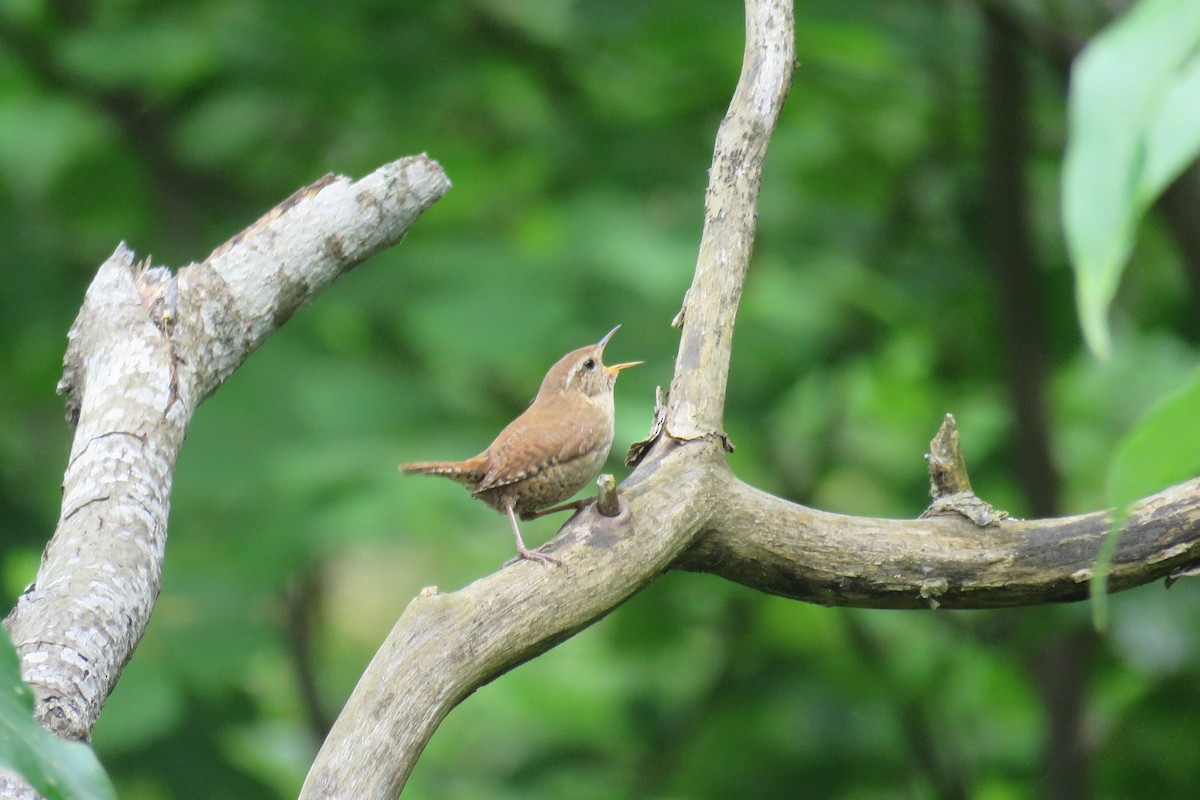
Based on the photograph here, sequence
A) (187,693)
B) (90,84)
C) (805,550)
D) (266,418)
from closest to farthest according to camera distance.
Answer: (805,550) → (266,418) → (187,693) → (90,84)

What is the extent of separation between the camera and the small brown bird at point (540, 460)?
2846 mm

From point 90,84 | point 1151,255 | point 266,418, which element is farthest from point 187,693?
point 1151,255

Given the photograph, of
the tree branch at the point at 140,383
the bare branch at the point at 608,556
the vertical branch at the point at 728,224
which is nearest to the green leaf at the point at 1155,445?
the bare branch at the point at 608,556

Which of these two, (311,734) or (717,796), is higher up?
(311,734)

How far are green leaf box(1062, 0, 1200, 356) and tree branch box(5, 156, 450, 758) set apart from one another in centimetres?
150

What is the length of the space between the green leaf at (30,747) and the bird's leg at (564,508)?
117 cm

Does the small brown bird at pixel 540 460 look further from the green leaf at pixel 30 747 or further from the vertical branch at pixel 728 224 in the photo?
the green leaf at pixel 30 747

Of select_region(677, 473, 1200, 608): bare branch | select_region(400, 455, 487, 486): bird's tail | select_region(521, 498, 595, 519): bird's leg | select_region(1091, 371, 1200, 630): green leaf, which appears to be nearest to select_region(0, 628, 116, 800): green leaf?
select_region(1091, 371, 1200, 630): green leaf

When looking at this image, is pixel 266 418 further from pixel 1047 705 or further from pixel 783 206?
pixel 1047 705

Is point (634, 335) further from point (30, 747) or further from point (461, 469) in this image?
point (30, 747)

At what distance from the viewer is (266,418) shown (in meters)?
4.29

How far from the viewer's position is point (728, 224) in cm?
249

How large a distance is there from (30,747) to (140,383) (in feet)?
4.18

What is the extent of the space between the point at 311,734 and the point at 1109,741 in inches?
157
